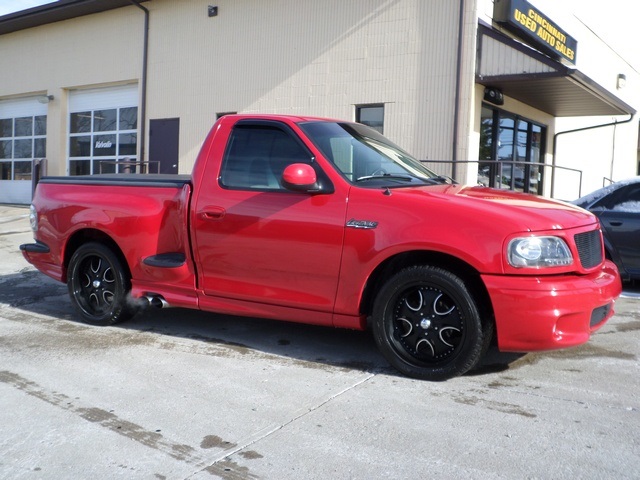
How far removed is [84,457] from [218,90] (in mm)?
13614

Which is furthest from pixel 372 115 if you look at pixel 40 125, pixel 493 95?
pixel 40 125

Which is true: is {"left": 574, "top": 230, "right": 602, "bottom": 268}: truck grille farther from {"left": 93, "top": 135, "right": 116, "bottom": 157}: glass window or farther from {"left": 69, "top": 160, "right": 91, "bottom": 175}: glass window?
{"left": 69, "top": 160, "right": 91, "bottom": 175}: glass window

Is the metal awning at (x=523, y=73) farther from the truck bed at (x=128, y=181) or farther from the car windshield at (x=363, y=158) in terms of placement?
the truck bed at (x=128, y=181)

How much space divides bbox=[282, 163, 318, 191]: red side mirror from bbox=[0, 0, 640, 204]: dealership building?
774 centimetres

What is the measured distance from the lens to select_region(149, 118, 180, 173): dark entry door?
16969mm

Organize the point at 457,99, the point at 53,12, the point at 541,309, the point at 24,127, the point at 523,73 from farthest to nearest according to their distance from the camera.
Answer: the point at 24,127, the point at 53,12, the point at 457,99, the point at 523,73, the point at 541,309

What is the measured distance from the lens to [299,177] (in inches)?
182

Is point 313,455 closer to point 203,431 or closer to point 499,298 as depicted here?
point 203,431

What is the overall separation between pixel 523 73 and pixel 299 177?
877 centimetres

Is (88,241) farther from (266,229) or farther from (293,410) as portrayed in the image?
(293,410)

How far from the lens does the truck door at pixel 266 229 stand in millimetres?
4707

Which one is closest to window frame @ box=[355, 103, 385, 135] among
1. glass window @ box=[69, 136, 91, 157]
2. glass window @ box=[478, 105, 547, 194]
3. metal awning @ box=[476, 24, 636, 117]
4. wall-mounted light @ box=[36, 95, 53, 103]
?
glass window @ box=[478, 105, 547, 194]

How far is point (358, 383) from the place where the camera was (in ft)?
14.6

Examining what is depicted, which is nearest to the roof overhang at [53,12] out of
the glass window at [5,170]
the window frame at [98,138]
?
the window frame at [98,138]
